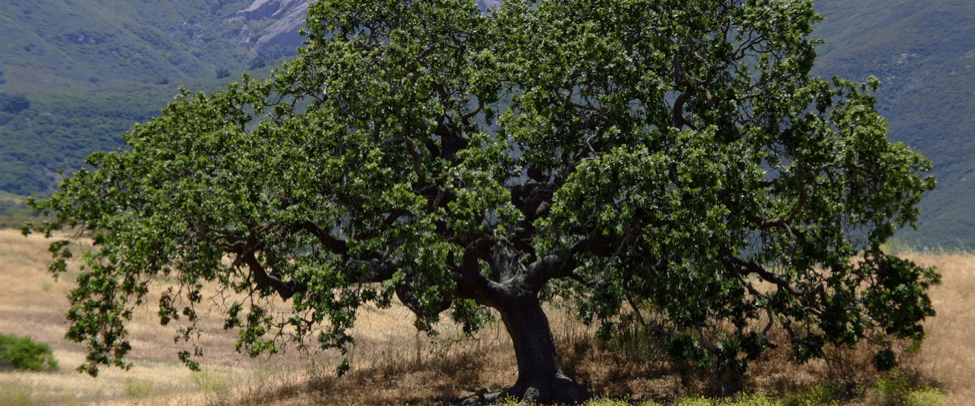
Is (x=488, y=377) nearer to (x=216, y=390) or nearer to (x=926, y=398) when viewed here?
(x=216, y=390)

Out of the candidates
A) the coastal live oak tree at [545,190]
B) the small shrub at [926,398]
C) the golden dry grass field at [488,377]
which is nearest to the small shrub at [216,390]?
the golden dry grass field at [488,377]

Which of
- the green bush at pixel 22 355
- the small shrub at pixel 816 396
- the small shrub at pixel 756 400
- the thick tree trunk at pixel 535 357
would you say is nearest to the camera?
the small shrub at pixel 816 396

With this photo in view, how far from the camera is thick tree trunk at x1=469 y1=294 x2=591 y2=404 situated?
1723 cm

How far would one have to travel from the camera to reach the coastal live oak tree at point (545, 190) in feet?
46.4

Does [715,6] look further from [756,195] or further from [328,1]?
[328,1]

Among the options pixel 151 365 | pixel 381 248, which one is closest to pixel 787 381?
pixel 381 248

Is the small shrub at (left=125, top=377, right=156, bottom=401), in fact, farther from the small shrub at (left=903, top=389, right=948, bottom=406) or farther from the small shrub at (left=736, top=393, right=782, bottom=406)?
the small shrub at (left=903, top=389, right=948, bottom=406)

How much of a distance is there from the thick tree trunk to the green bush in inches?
697

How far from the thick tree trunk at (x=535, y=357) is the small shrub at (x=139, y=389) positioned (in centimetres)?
1101

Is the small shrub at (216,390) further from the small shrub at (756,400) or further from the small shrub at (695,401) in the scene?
the small shrub at (756,400)

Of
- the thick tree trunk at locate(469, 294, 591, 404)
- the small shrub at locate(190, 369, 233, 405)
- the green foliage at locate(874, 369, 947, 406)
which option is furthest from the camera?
the small shrub at locate(190, 369, 233, 405)

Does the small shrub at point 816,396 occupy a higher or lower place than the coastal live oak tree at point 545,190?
lower

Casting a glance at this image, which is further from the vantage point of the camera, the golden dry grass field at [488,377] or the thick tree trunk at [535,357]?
the thick tree trunk at [535,357]

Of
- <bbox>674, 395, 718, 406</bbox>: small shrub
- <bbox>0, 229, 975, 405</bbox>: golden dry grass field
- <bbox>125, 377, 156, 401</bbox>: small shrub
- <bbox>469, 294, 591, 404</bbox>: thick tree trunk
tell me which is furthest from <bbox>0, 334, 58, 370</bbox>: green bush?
<bbox>674, 395, 718, 406</bbox>: small shrub
